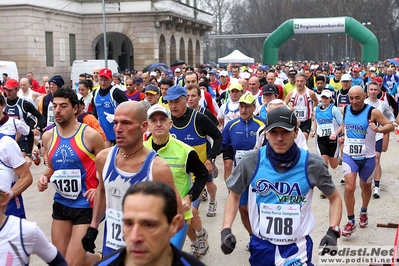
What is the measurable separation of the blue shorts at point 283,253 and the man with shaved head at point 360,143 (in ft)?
10.9

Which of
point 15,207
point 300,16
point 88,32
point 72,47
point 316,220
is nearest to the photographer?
point 15,207

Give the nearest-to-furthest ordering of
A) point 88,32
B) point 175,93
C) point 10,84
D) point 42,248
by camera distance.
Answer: point 42,248, point 175,93, point 10,84, point 88,32

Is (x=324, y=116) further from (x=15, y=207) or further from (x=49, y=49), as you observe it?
(x=49, y=49)

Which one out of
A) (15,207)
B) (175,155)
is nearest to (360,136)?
(175,155)

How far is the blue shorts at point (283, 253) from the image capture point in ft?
12.8

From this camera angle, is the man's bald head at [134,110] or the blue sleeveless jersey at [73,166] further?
the blue sleeveless jersey at [73,166]

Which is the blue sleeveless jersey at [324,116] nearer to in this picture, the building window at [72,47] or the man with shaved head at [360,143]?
the man with shaved head at [360,143]

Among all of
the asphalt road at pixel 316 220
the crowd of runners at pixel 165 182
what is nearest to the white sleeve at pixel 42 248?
the crowd of runners at pixel 165 182

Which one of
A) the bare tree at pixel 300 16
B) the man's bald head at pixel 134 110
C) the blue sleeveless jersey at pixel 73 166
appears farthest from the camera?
the bare tree at pixel 300 16

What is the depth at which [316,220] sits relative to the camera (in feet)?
26.2

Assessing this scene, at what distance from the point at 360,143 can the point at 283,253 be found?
12.4 feet

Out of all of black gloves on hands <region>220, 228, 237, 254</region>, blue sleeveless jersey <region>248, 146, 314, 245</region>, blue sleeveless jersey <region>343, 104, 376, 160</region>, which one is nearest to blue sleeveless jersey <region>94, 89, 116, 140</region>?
blue sleeveless jersey <region>343, 104, 376, 160</region>

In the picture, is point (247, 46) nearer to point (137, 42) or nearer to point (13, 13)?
point (137, 42)

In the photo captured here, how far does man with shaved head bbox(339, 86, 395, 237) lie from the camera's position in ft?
23.5
